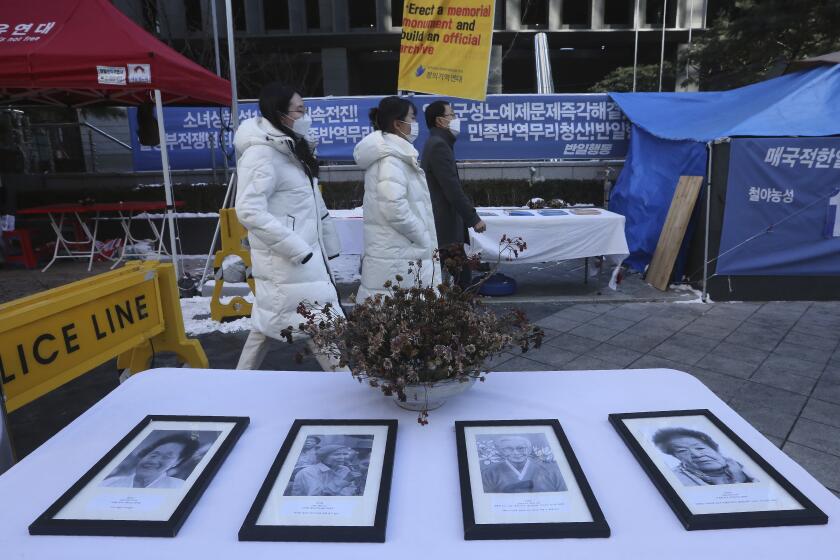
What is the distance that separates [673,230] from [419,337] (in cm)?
583

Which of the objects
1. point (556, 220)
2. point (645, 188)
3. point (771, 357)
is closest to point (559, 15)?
point (645, 188)

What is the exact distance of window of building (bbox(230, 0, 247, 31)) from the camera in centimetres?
2036

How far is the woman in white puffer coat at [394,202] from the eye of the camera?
3580 mm

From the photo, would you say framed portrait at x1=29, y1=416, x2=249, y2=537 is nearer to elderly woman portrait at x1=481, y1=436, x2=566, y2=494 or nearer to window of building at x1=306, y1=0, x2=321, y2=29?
elderly woman portrait at x1=481, y1=436, x2=566, y2=494

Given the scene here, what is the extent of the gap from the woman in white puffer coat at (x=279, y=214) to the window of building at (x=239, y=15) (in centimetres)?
1986

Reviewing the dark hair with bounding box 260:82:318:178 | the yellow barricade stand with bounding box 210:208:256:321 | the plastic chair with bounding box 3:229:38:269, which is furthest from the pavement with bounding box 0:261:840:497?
the dark hair with bounding box 260:82:318:178

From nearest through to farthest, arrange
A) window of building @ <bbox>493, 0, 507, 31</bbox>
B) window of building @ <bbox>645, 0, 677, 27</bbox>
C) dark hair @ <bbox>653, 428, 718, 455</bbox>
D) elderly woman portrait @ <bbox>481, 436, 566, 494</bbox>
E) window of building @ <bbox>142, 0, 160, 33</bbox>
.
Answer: elderly woman portrait @ <bbox>481, 436, 566, 494</bbox> → dark hair @ <bbox>653, 428, 718, 455</bbox> → window of building @ <bbox>142, 0, 160, 33</bbox> → window of building @ <bbox>493, 0, 507, 31</bbox> → window of building @ <bbox>645, 0, 677, 27</bbox>

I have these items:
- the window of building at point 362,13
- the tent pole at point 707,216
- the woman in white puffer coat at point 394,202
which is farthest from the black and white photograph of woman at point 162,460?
the window of building at point 362,13

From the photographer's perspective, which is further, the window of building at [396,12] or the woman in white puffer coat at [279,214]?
the window of building at [396,12]

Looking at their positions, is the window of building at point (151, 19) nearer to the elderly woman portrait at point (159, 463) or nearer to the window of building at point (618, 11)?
the window of building at point (618, 11)

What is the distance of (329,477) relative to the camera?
1.28 meters

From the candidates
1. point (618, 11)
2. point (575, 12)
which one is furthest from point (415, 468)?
point (618, 11)

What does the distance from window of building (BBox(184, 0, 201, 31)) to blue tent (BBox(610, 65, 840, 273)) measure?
15419mm

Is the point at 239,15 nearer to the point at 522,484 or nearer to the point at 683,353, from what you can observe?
the point at 683,353
